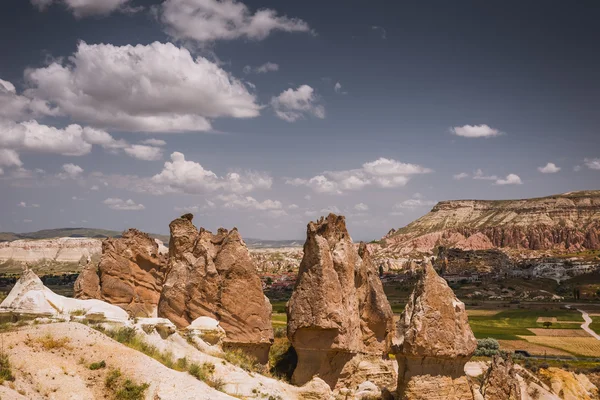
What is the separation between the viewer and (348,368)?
2194cm

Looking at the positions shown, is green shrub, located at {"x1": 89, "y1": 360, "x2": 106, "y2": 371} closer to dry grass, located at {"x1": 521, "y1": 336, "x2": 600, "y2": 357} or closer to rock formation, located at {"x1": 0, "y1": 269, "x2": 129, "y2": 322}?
rock formation, located at {"x1": 0, "y1": 269, "x2": 129, "y2": 322}

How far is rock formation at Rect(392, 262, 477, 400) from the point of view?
17.0 metres

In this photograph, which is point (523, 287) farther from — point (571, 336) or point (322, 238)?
point (322, 238)

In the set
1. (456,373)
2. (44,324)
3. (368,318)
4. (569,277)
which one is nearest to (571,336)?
(368,318)

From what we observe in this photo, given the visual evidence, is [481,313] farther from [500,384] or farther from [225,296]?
[225,296]

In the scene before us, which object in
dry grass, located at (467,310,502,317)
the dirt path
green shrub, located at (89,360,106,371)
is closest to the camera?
green shrub, located at (89,360,106,371)

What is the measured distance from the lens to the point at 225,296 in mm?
23047

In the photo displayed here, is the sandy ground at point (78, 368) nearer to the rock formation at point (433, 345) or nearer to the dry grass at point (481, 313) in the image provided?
the rock formation at point (433, 345)

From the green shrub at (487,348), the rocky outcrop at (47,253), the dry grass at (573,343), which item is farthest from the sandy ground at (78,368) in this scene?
the rocky outcrop at (47,253)

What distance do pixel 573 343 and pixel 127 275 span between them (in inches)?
1962

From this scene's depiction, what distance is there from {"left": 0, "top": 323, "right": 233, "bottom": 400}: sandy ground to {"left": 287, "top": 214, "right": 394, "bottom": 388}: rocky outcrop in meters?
6.95

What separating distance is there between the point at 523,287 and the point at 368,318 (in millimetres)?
106432

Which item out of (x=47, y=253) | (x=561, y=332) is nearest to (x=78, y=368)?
(x=561, y=332)

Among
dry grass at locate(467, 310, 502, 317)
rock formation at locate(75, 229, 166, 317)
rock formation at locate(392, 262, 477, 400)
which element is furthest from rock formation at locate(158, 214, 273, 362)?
dry grass at locate(467, 310, 502, 317)
